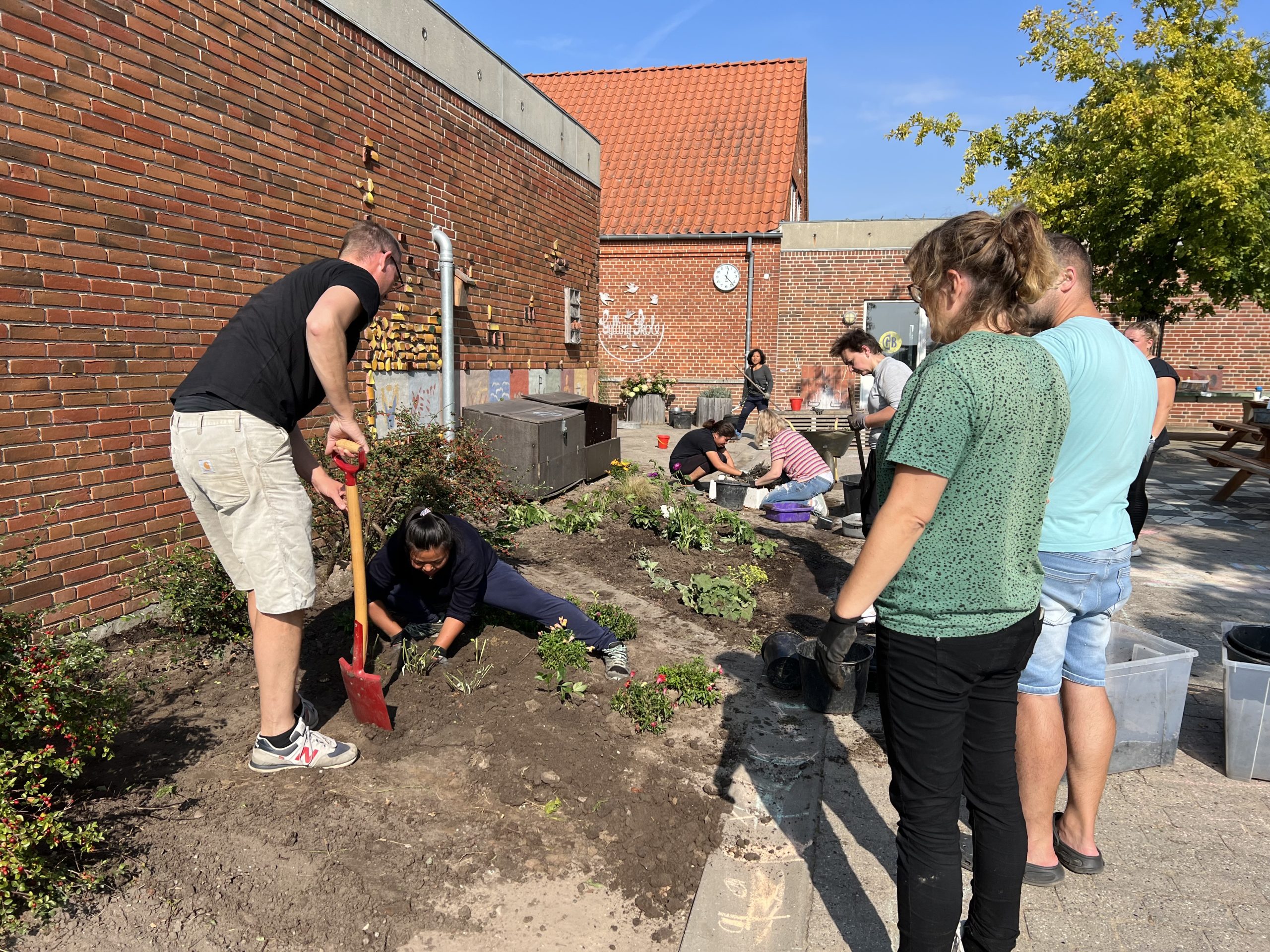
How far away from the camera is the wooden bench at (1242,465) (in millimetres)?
9266

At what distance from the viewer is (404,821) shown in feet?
9.25

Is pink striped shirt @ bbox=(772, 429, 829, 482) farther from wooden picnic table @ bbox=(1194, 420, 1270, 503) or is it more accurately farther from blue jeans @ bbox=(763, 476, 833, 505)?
wooden picnic table @ bbox=(1194, 420, 1270, 503)

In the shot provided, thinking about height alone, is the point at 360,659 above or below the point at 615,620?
above

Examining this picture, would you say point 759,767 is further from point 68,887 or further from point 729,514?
point 729,514

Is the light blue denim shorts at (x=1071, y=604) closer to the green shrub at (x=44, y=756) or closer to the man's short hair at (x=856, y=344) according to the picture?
the green shrub at (x=44, y=756)

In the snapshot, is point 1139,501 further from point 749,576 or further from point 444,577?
point 444,577

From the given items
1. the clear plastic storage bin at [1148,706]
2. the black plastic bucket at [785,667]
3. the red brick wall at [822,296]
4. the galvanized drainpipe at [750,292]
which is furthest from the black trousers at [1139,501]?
the galvanized drainpipe at [750,292]

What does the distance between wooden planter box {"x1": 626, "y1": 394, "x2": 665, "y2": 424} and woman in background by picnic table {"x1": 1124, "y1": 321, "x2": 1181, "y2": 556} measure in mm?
13146

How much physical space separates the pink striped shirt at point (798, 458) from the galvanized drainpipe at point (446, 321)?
3.41m

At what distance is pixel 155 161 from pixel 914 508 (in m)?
4.80

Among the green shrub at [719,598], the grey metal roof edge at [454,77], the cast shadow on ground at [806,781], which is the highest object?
the grey metal roof edge at [454,77]

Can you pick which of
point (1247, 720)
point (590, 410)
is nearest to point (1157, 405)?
point (1247, 720)

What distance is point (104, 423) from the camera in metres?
4.35

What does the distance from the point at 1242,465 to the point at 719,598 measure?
25.5ft
